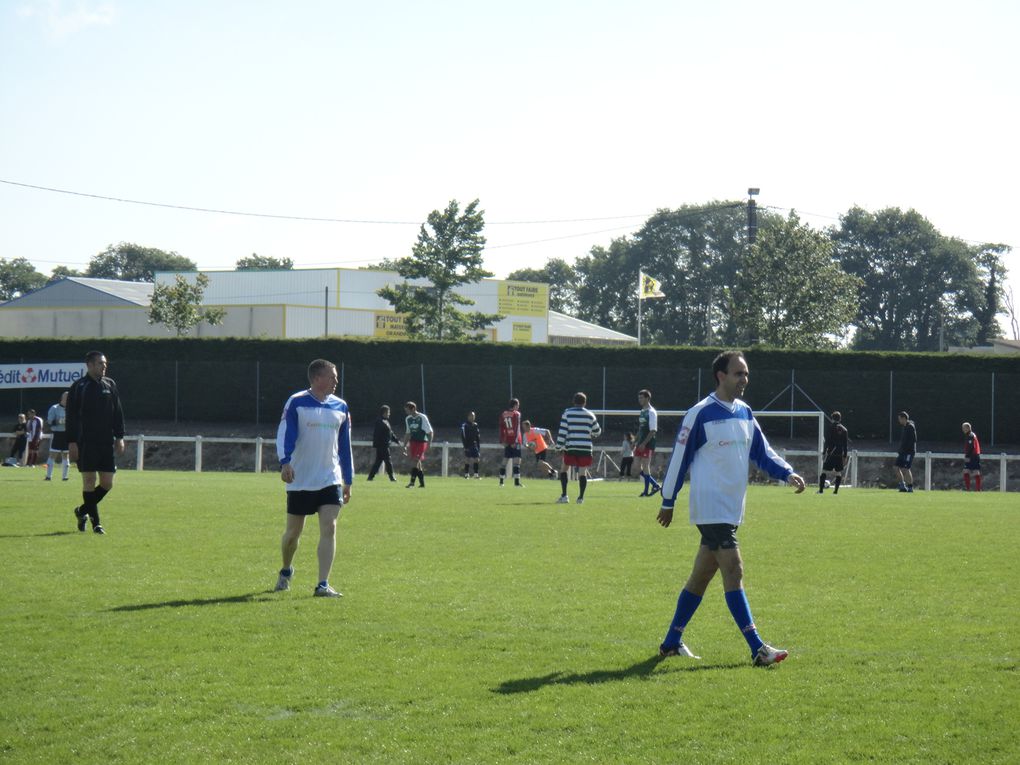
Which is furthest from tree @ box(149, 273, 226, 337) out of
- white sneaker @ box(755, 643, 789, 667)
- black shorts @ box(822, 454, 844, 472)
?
white sneaker @ box(755, 643, 789, 667)

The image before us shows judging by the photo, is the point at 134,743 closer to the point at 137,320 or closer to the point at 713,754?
the point at 713,754

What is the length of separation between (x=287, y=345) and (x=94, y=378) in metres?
32.4

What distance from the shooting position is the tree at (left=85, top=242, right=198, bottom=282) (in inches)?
5074

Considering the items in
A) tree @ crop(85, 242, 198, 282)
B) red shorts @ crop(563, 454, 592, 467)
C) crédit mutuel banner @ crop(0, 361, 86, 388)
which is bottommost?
red shorts @ crop(563, 454, 592, 467)

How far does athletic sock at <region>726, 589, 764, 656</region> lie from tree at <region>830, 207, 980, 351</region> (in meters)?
100

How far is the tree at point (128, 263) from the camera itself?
129 m

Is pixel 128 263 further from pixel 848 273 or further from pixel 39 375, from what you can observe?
pixel 39 375

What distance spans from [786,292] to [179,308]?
30100mm

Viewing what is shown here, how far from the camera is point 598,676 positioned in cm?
728

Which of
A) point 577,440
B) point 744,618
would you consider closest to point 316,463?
point 744,618

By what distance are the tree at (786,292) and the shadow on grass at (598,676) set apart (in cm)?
5605

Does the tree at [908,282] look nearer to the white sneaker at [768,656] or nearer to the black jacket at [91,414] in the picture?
the black jacket at [91,414]

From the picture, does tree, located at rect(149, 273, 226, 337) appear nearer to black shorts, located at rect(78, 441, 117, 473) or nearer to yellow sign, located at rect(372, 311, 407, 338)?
yellow sign, located at rect(372, 311, 407, 338)

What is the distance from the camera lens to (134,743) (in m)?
5.75
